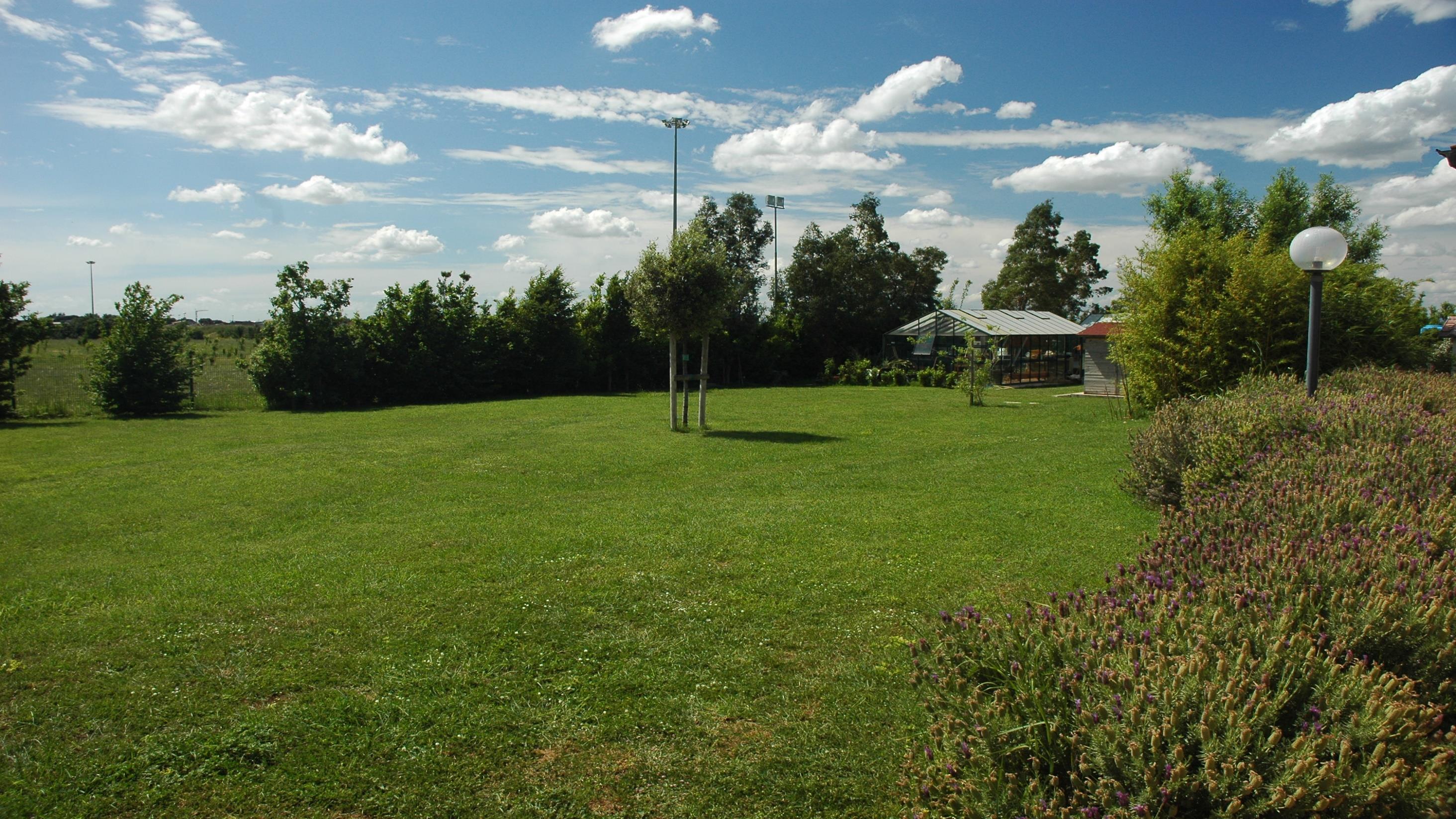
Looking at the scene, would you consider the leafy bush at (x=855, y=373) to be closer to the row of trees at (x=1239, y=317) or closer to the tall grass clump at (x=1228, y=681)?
the row of trees at (x=1239, y=317)

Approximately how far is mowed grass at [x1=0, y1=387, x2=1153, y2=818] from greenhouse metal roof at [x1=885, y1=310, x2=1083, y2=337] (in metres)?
21.0

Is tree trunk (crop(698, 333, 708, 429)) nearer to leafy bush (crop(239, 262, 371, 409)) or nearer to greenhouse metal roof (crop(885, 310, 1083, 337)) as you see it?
leafy bush (crop(239, 262, 371, 409))

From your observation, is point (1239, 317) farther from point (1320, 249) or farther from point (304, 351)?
point (304, 351)

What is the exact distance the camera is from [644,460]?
11.7 m

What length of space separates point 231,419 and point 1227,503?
20398 mm

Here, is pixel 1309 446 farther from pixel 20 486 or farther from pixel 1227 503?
pixel 20 486

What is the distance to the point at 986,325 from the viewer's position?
103 feet

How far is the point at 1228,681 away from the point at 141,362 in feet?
79.8

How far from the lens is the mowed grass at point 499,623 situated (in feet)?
10.6

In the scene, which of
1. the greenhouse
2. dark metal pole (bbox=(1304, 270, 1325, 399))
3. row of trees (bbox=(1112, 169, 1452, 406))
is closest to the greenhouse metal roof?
the greenhouse

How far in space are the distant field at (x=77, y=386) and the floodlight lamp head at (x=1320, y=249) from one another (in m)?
24.1

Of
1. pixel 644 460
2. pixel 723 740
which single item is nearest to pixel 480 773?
pixel 723 740

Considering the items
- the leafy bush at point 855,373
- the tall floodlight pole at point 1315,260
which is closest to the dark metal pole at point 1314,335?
the tall floodlight pole at point 1315,260

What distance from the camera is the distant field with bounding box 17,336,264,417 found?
20172 mm
